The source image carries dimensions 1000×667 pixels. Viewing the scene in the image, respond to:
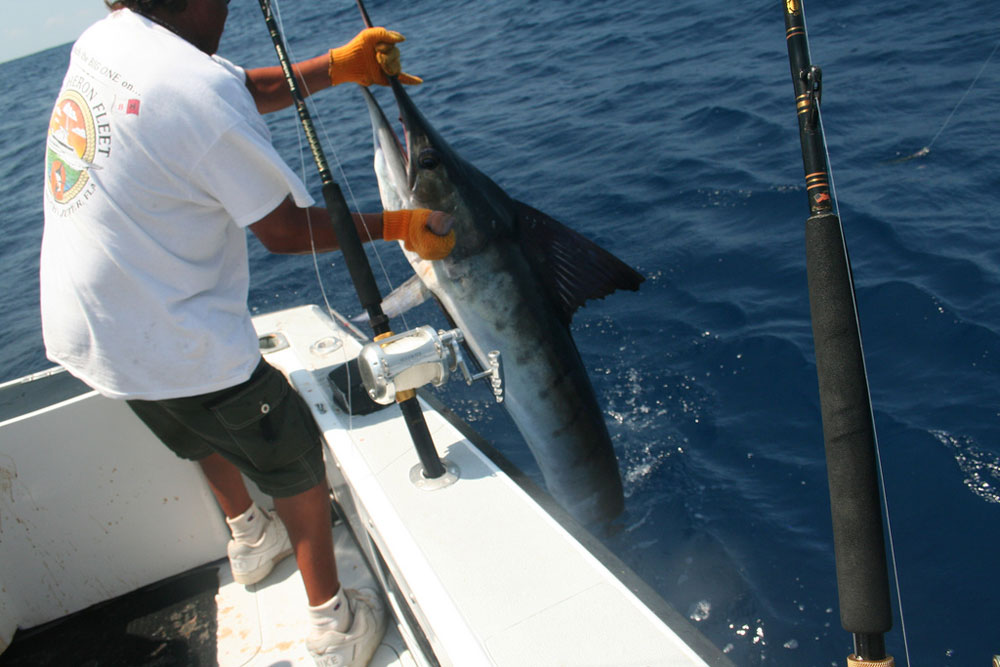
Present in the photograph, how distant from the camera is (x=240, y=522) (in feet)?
7.48

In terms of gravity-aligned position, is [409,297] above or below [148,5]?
below

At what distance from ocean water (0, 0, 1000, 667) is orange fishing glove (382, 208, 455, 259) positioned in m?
1.29

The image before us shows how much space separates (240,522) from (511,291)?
1.21m

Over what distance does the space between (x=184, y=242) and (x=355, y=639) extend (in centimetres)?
121

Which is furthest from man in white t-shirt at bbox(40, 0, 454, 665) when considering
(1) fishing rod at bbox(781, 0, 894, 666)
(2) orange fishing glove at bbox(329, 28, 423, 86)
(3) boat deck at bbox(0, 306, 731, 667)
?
(1) fishing rod at bbox(781, 0, 894, 666)

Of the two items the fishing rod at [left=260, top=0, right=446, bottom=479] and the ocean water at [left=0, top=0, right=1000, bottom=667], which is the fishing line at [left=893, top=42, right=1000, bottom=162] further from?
the fishing rod at [left=260, top=0, right=446, bottom=479]

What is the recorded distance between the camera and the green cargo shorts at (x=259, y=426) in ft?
5.80

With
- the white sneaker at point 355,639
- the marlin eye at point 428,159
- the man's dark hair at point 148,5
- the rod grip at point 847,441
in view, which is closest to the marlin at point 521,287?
the marlin eye at point 428,159

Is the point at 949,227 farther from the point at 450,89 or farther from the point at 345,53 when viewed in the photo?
the point at 450,89

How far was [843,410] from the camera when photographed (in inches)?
46.6

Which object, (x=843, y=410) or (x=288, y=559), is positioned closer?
(x=843, y=410)

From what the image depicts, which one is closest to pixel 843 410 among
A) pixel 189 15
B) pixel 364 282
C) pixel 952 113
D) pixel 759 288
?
pixel 364 282

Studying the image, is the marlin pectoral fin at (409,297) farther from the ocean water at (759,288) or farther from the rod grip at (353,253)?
the ocean water at (759,288)

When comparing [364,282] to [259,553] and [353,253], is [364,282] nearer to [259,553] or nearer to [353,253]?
[353,253]
